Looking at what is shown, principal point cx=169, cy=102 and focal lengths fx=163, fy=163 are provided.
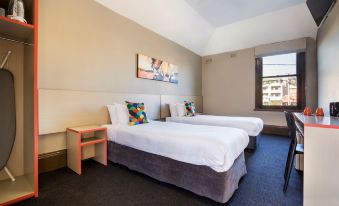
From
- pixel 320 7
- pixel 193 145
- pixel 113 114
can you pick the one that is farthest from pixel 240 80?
pixel 193 145

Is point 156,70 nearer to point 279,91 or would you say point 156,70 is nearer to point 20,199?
point 20,199

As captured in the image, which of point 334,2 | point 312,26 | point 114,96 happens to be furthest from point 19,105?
point 312,26

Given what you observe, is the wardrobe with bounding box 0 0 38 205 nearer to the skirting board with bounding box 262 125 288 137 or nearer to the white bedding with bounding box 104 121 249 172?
the white bedding with bounding box 104 121 249 172

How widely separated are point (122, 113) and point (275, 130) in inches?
167

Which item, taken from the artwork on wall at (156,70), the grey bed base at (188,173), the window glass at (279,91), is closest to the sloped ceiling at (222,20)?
the artwork on wall at (156,70)

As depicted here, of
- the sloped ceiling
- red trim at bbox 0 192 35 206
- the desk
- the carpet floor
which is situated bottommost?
the carpet floor

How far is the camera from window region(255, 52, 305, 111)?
433cm

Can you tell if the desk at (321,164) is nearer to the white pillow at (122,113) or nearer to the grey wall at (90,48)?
the white pillow at (122,113)

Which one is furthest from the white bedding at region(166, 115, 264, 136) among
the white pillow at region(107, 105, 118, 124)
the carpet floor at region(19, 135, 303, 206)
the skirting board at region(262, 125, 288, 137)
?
the skirting board at region(262, 125, 288, 137)

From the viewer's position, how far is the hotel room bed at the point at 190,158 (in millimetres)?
1486

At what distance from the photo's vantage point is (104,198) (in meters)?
1.62

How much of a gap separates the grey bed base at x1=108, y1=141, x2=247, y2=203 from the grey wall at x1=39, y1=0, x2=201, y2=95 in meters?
1.31

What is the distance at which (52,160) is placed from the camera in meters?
2.26

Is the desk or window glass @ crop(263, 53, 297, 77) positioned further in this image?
window glass @ crop(263, 53, 297, 77)
